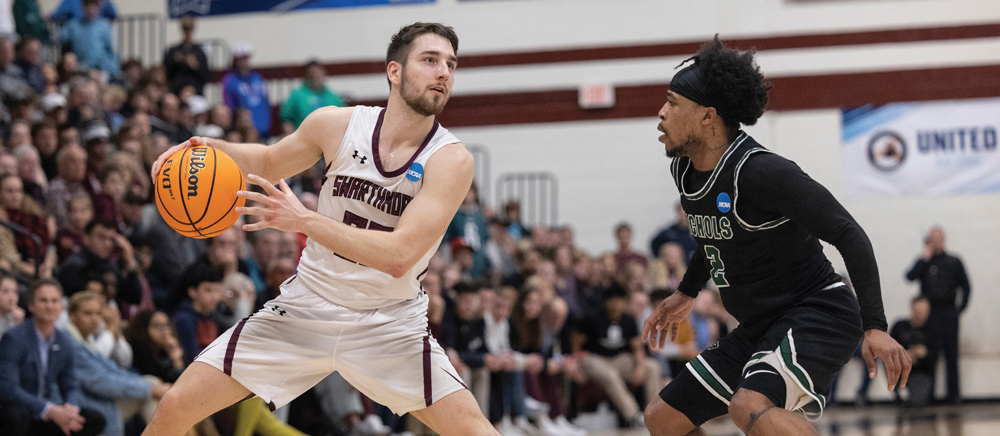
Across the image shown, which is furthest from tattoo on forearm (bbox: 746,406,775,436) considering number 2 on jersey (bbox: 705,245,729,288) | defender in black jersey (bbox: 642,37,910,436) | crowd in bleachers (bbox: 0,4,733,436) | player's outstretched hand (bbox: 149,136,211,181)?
crowd in bleachers (bbox: 0,4,733,436)

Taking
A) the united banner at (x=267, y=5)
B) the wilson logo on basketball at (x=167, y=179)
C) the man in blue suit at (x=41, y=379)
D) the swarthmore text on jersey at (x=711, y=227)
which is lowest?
the man in blue suit at (x=41, y=379)

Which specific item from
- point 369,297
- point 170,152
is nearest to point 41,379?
point 170,152

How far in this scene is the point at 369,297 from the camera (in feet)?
12.8

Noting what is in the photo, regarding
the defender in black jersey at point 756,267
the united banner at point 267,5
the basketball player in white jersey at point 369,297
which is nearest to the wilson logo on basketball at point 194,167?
the basketball player in white jersey at point 369,297

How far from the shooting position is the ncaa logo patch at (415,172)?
3854 mm

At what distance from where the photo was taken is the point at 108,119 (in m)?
11.0

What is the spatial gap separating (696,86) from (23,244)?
6093 millimetres

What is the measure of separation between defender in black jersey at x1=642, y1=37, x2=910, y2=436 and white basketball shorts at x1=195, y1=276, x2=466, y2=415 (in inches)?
38.8

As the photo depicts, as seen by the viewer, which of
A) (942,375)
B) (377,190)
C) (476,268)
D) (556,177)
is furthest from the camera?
(556,177)

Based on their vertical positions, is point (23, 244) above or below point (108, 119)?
below

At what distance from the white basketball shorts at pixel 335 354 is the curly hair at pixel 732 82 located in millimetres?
1517

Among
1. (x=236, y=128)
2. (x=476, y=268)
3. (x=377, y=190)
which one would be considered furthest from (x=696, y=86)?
(x=236, y=128)

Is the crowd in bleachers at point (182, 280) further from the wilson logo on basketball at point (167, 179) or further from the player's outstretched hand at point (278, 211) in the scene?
the player's outstretched hand at point (278, 211)

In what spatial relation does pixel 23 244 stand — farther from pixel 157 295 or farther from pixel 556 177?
pixel 556 177
